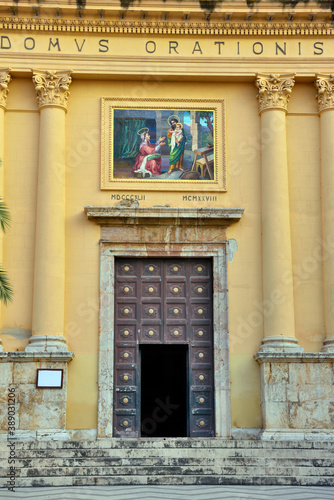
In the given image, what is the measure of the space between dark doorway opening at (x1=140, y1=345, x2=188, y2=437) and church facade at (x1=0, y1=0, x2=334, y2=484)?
16.2ft

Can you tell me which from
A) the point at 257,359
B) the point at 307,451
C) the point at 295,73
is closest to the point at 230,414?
the point at 257,359

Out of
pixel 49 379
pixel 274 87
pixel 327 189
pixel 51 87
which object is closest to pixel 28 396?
pixel 49 379

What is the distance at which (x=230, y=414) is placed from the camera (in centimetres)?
1844

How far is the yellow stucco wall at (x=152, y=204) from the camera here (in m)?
18.6

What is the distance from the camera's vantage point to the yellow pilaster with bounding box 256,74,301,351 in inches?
733

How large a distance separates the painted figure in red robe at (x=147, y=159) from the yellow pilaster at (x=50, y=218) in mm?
1603

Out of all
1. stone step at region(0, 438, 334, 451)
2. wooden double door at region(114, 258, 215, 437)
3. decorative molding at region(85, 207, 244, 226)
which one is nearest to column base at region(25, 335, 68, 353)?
wooden double door at region(114, 258, 215, 437)

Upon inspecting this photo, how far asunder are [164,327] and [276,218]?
10.6 feet

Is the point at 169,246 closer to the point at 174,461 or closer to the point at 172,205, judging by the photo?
the point at 172,205

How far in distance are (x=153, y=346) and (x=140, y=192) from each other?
3260 mm

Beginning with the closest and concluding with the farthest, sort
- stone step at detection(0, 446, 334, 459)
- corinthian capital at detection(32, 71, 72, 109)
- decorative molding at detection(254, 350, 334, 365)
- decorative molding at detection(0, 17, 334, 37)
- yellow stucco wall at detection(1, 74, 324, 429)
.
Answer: stone step at detection(0, 446, 334, 459), decorative molding at detection(254, 350, 334, 365), yellow stucco wall at detection(1, 74, 324, 429), corinthian capital at detection(32, 71, 72, 109), decorative molding at detection(0, 17, 334, 37)

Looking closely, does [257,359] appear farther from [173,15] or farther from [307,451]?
[173,15]

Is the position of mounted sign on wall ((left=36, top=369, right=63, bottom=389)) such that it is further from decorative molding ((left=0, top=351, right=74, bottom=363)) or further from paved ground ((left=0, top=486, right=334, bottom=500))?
paved ground ((left=0, top=486, right=334, bottom=500))

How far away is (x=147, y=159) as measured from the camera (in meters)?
19.5
